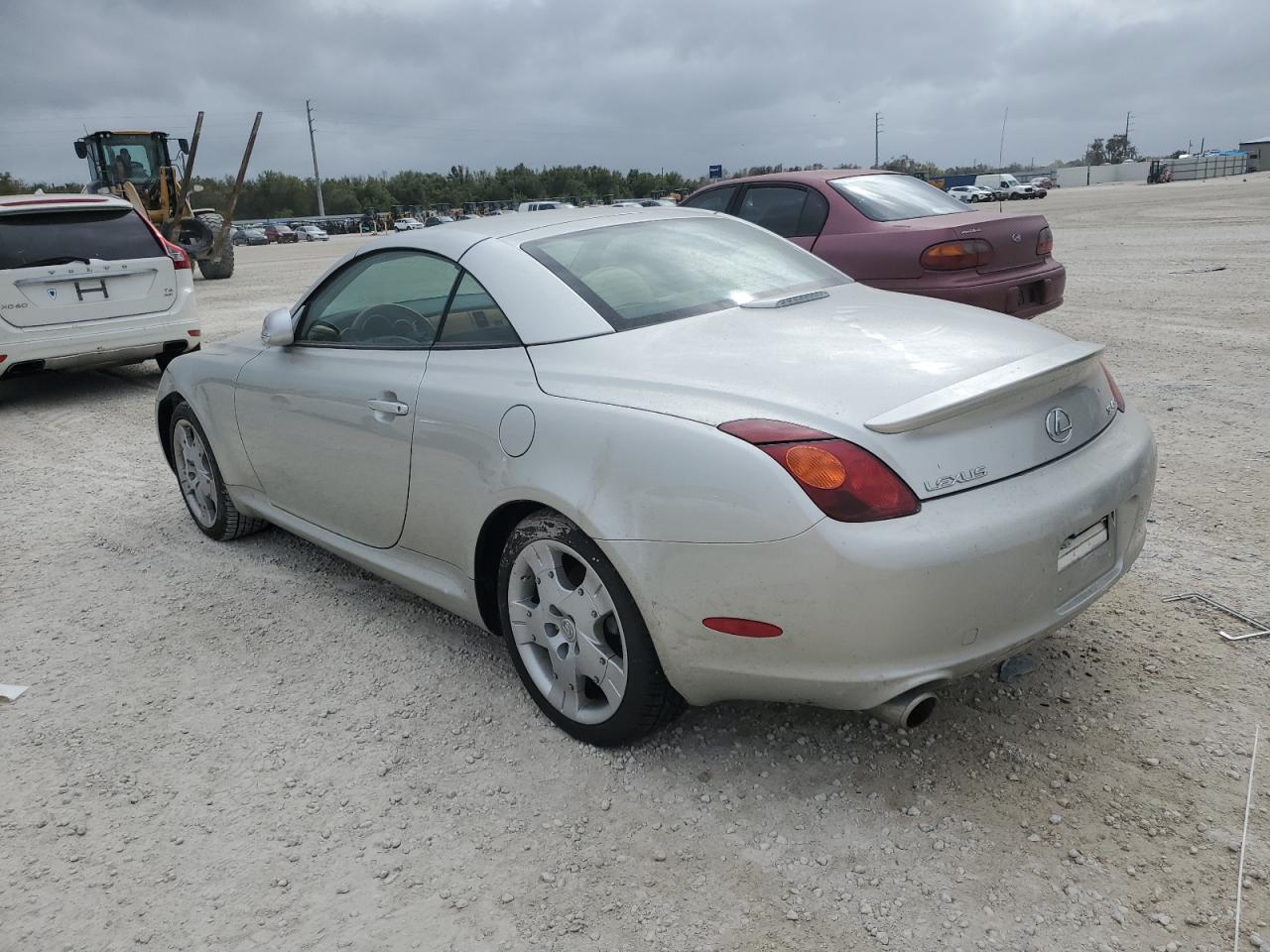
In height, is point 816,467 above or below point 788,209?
below

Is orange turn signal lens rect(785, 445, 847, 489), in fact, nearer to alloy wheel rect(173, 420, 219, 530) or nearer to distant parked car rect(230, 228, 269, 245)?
alloy wheel rect(173, 420, 219, 530)

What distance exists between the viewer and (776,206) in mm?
7965

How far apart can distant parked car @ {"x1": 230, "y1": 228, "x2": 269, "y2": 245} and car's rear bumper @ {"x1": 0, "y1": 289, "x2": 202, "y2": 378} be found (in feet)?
166

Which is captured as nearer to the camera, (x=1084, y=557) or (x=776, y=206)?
(x=1084, y=557)

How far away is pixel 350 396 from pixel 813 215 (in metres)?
5.10

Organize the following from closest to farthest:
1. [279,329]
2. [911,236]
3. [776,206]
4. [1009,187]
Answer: [279,329]
[911,236]
[776,206]
[1009,187]

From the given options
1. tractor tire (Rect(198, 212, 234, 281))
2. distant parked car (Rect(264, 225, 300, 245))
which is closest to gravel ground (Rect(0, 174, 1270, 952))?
tractor tire (Rect(198, 212, 234, 281))

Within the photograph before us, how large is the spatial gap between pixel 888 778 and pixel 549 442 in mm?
1254

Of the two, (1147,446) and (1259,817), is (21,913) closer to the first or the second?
(1259,817)

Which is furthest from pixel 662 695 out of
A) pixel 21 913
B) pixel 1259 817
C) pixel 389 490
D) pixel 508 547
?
pixel 21 913

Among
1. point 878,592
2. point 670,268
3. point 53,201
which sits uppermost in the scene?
point 53,201

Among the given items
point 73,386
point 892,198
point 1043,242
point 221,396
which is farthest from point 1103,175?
point 221,396

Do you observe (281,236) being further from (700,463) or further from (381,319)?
(700,463)

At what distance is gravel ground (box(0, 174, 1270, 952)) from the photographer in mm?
2225
